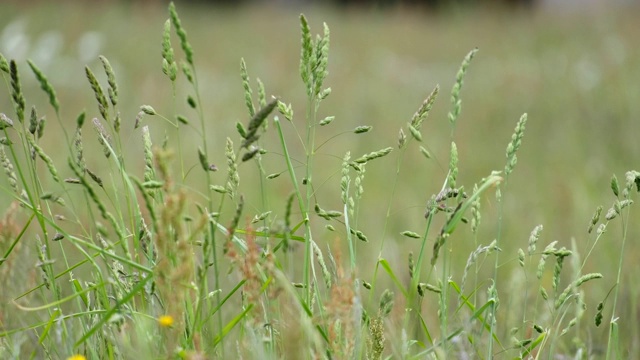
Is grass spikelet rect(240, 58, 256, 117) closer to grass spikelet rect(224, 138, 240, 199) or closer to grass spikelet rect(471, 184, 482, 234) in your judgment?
grass spikelet rect(224, 138, 240, 199)

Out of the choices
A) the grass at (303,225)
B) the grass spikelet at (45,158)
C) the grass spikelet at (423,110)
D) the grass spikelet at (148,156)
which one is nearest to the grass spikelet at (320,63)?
the grass at (303,225)

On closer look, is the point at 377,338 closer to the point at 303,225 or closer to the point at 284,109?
the point at 284,109

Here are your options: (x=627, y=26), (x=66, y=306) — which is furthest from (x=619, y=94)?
(x=66, y=306)

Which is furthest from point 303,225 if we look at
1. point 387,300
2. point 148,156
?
point 387,300

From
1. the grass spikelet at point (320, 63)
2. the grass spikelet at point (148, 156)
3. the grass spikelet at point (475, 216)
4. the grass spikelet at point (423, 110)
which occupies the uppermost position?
the grass spikelet at point (320, 63)

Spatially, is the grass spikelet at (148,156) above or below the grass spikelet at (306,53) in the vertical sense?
below

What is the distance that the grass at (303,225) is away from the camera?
3.72 ft

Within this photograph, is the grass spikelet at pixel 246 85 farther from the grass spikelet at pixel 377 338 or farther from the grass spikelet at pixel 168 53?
the grass spikelet at pixel 377 338

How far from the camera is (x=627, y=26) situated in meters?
10.5

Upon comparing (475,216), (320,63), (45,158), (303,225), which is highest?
(320,63)

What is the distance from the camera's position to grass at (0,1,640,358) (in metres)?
1.13

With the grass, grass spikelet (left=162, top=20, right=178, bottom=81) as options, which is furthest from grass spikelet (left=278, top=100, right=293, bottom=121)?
grass spikelet (left=162, top=20, right=178, bottom=81)

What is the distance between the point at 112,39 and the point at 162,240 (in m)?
9.55

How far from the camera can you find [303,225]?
3.82m
